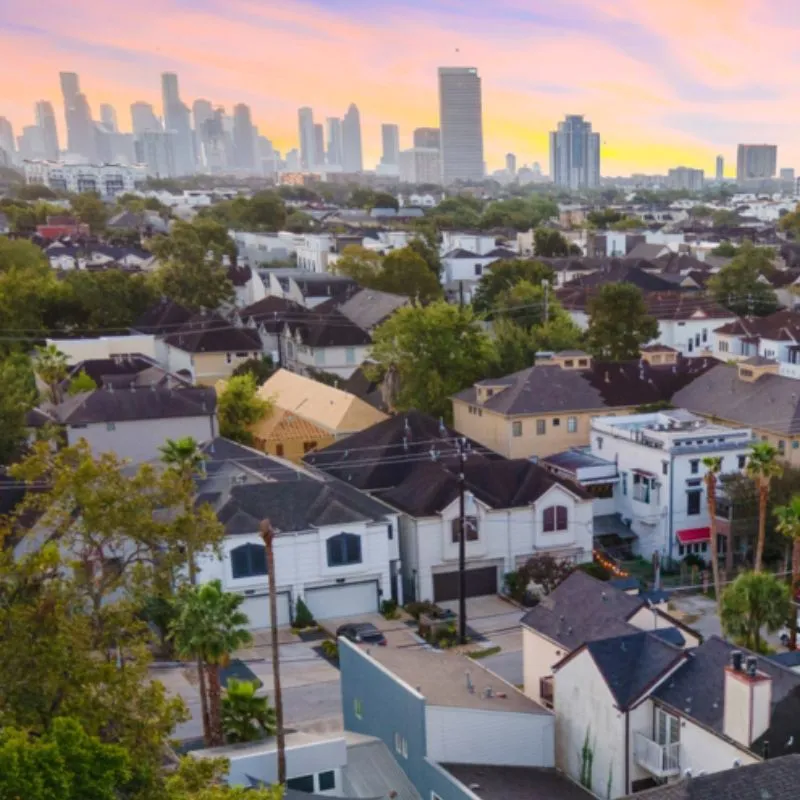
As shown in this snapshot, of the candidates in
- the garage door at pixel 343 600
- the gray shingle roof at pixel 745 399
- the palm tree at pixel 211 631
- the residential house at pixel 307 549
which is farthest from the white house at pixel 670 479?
the palm tree at pixel 211 631

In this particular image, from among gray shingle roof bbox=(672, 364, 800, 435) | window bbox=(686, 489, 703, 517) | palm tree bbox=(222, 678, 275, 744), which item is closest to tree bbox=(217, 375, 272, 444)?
gray shingle roof bbox=(672, 364, 800, 435)

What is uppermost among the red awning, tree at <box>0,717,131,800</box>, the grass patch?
tree at <box>0,717,131,800</box>

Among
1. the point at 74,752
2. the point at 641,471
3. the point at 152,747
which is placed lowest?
the point at 641,471

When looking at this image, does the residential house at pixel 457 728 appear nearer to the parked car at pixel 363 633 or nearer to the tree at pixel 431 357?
the parked car at pixel 363 633

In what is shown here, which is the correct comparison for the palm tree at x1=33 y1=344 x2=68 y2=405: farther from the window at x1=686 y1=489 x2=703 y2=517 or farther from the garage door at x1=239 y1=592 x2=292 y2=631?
the window at x1=686 y1=489 x2=703 y2=517

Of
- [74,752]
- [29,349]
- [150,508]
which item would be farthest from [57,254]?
[74,752]

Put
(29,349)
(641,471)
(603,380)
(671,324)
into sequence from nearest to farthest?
(641,471) < (603,380) < (29,349) < (671,324)

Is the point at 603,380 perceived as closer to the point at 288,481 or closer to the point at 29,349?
the point at 288,481

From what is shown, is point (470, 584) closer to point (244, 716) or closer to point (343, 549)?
point (343, 549)
